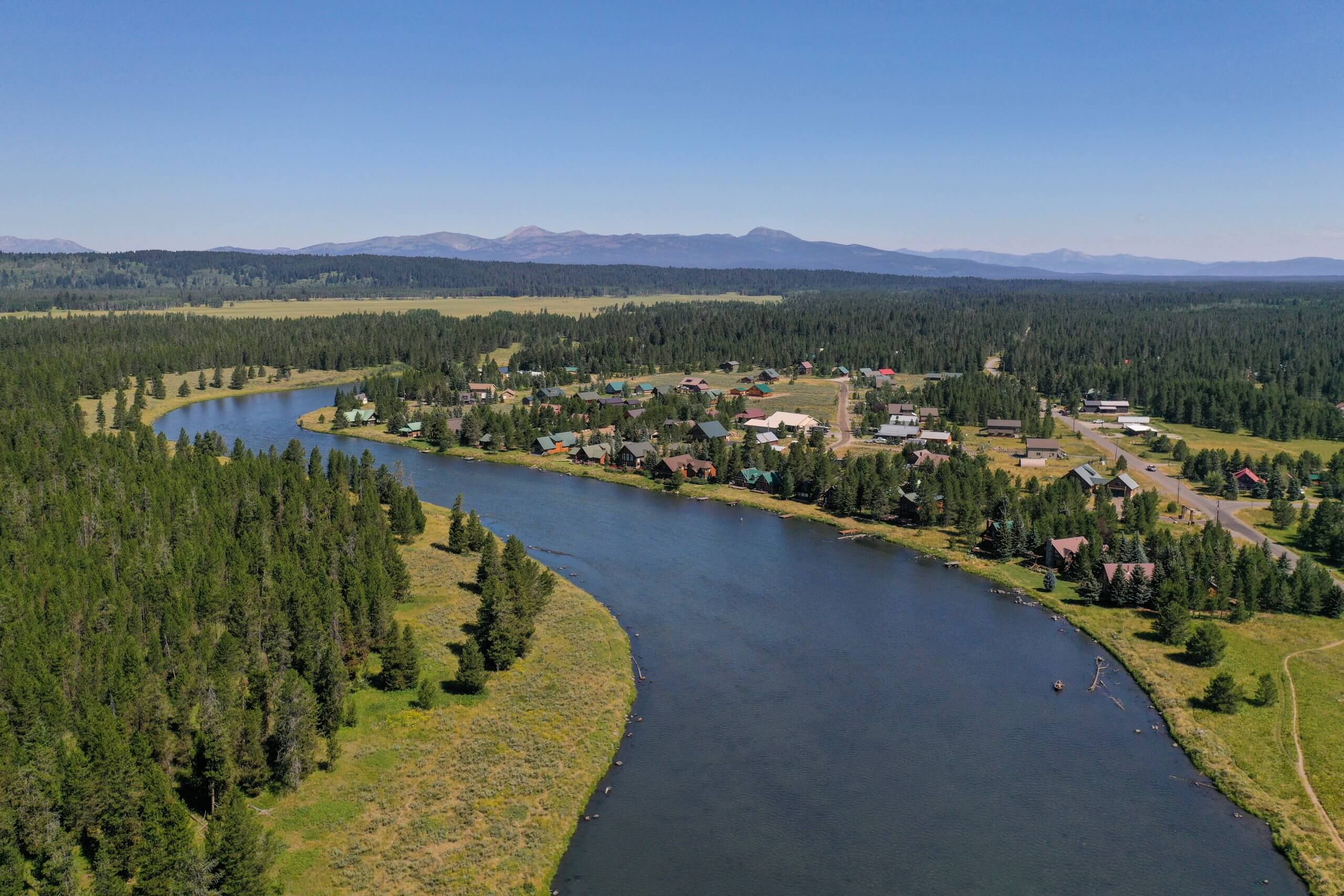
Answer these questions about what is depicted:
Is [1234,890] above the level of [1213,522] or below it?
below

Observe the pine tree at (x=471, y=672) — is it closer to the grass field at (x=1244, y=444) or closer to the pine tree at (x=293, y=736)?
the pine tree at (x=293, y=736)

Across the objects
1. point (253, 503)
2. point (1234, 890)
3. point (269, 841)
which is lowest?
point (1234, 890)

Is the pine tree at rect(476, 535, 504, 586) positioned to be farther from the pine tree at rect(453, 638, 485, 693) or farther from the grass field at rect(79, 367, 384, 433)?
the grass field at rect(79, 367, 384, 433)

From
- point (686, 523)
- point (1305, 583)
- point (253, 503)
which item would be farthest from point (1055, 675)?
point (253, 503)

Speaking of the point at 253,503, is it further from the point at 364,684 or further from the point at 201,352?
the point at 201,352

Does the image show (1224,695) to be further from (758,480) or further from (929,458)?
(758,480)

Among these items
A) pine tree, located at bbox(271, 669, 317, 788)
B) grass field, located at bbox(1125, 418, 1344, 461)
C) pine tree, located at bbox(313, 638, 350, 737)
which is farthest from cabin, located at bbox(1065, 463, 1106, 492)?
pine tree, located at bbox(271, 669, 317, 788)

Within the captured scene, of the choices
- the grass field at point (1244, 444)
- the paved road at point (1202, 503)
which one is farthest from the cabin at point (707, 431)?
the grass field at point (1244, 444)

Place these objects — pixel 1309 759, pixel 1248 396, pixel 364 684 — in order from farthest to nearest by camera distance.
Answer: pixel 1248 396
pixel 364 684
pixel 1309 759
